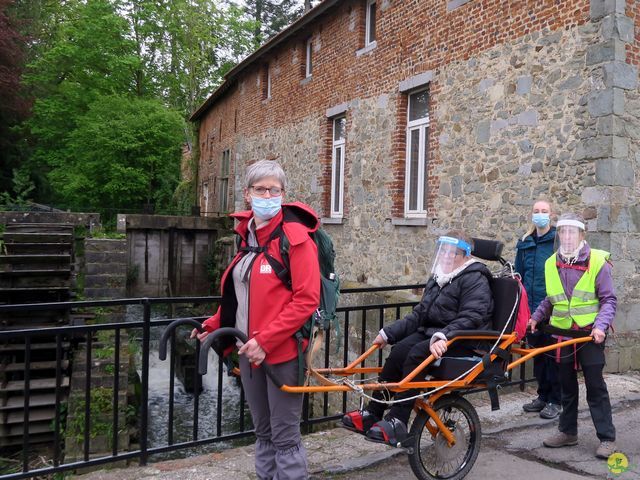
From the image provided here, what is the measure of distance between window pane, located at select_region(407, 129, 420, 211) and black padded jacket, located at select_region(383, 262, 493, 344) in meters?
6.83

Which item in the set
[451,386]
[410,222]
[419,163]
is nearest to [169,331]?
[451,386]

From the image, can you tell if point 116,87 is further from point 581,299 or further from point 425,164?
point 581,299

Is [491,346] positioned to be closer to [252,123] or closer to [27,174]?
[252,123]

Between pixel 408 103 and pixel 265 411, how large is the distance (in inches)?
336

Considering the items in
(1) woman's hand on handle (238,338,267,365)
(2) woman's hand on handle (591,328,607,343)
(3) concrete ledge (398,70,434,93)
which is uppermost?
(3) concrete ledge (398,70,434,93)

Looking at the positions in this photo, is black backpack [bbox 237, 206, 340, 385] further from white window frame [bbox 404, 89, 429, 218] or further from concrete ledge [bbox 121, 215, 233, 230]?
concrete ledge [bbox 121, 215, 233, 230]

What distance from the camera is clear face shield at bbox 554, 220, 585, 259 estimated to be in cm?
428

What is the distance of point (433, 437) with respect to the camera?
12.1ft

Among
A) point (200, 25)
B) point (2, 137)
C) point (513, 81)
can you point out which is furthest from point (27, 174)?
point (513, 81)

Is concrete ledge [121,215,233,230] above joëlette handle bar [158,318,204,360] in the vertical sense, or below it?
above

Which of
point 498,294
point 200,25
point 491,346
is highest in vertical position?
point 200,25

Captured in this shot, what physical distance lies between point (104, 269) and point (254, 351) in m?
12.6

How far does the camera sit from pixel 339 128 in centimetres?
1331

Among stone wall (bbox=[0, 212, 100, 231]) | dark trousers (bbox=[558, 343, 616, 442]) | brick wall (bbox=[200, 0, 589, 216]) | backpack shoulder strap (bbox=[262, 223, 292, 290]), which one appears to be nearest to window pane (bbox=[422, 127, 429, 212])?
brick wall (bbox=[200, 0, 589, 216])
